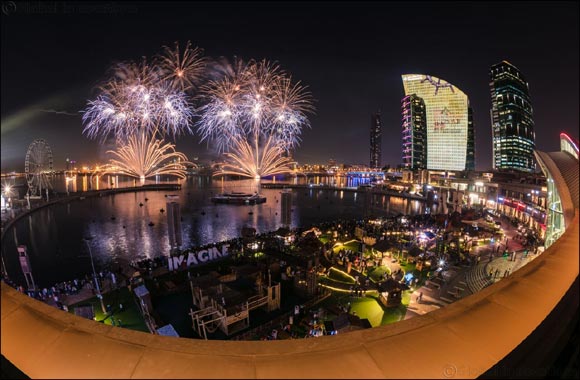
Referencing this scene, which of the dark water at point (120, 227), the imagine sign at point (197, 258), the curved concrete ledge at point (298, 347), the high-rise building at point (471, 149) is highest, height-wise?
the high-rise building at point (471, 149)

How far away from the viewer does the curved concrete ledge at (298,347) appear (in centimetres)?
180

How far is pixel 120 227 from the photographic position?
115ft

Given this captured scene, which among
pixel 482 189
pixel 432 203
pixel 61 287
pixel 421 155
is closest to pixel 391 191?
pixel 432 203

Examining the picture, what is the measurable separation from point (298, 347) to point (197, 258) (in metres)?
18.0

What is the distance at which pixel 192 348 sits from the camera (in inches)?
78.4

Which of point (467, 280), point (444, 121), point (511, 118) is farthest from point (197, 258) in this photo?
point (511, 118)

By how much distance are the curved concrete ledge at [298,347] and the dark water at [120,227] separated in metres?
23.0

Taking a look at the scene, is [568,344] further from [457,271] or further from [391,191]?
[391,191]

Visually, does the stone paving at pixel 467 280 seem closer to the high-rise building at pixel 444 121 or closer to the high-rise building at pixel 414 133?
the high-rise building at pixel 444 121

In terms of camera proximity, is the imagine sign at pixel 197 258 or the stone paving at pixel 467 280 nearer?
the stone paving at pixel 467 280

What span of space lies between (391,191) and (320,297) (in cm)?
7074

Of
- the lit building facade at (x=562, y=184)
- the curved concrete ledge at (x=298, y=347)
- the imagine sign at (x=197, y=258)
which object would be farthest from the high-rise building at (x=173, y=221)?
the lit building facade at (x=562, y=184)

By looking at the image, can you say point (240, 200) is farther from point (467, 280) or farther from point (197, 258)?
point (467, 280)

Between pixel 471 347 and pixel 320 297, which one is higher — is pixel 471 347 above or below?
above
